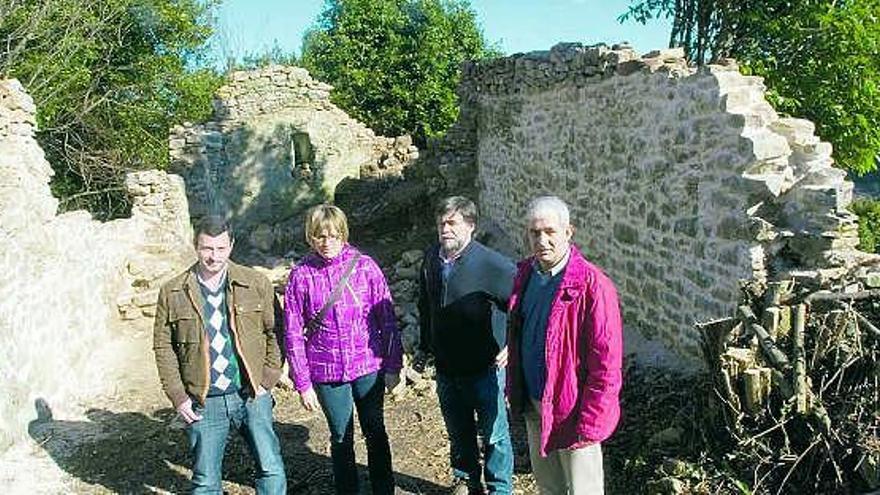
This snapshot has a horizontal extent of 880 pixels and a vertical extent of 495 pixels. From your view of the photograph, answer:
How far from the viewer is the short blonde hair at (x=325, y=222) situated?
4.06m

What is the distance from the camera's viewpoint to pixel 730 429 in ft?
13.3

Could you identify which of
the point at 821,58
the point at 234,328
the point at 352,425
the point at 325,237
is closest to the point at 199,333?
the point at 234,328

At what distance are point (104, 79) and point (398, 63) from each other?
7.39m

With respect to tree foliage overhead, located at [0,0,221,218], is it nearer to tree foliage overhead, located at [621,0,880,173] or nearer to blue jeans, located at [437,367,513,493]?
tree foliage overhead, located at [621,0,880,173]

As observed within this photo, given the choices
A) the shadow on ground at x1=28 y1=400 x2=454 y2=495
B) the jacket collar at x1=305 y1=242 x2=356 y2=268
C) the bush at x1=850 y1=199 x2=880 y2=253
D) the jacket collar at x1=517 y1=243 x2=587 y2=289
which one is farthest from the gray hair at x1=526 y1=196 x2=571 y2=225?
the bush at x1=850 y1=199 x2=880 y2=253

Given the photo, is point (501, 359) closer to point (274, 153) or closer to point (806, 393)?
point (806, 393)

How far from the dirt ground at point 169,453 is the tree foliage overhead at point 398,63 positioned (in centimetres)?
1444

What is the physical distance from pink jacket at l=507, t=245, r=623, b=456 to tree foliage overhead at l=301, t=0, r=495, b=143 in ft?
56.7

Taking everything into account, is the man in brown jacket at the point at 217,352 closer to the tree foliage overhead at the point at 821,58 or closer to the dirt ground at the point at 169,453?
the dirt ground at the point at 169,453

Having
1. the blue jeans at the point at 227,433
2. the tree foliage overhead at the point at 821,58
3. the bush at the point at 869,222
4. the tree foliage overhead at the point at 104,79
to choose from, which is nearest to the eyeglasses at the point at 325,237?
the blue jeans at the point at 227,433

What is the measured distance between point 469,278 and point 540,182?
6.00 meters

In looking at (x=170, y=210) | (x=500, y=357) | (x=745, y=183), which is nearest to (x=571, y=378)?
(x=500, y=357)

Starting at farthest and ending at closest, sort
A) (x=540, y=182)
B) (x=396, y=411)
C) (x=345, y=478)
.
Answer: (x=540, y=182)
(x=396, y=411)
(x=345, y=478)

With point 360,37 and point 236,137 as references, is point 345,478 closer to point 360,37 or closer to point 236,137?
point 236,137
